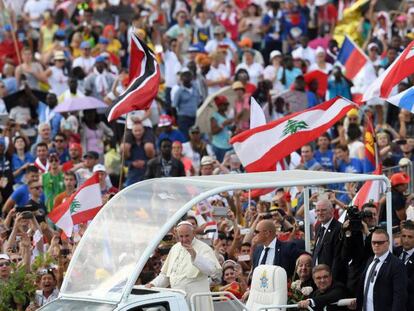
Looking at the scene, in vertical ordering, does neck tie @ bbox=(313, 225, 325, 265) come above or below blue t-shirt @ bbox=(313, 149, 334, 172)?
below

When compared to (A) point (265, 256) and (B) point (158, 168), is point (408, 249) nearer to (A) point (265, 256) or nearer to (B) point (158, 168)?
(A) point (265, 256)

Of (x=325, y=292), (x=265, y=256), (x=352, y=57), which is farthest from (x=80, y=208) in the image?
(x=352, y=57)

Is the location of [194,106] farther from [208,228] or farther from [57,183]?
[208,228]

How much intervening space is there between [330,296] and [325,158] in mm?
9526

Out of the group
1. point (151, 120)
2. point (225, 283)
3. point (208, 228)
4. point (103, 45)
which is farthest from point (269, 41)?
point (225, 283)

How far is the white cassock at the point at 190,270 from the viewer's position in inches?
694

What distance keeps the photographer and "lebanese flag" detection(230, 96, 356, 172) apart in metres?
2.31

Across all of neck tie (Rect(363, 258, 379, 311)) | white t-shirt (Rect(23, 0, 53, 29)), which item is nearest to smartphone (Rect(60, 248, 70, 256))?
neck tie (Rect(363, 258, 379, 311))

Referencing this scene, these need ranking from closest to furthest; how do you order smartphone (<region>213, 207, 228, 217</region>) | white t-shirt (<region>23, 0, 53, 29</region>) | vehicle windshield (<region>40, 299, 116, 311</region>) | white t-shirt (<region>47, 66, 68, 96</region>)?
1. vehicle windshield (<region>40, 299, 116, 311</region>)
2. smartphone (<region>213, 207, 228, 217</region>)
3. white t-shirt (<region>47, 66, 68, 96</region>)
4. white t-shirt (<region>23, 0, 53, 29</region>)

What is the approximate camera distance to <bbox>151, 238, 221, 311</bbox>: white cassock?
694 inches

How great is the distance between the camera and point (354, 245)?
18.7m

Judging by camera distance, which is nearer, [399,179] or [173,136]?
[399,179]

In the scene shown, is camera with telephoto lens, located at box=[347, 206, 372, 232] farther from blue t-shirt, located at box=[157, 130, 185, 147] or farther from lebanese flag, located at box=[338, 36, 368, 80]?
blue t-shirt, located at box=[157, 130, 185, 147]

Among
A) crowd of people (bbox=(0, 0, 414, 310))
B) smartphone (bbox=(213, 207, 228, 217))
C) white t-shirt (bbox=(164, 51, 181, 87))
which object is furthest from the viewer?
white t-shirt (bbox=(164, 51, 181, 87))
